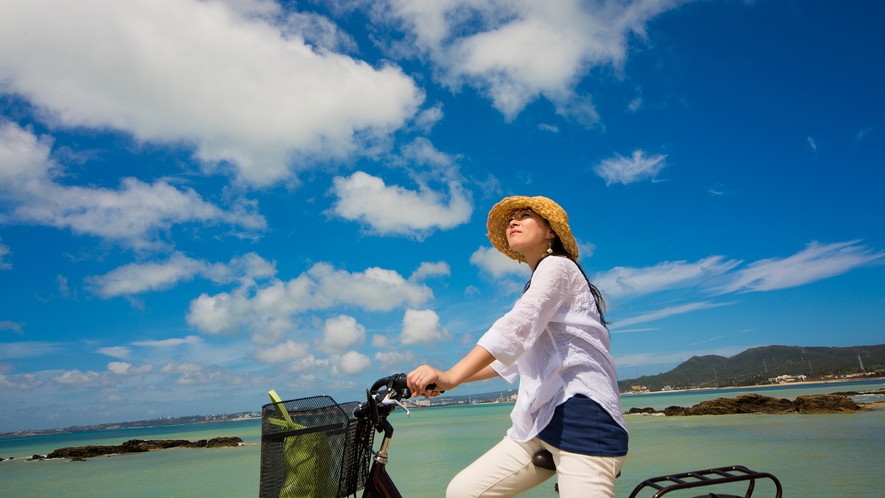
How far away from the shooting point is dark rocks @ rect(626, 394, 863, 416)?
18.3 metres

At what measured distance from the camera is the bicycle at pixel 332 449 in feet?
5.34

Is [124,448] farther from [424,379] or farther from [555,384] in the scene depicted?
[555,384]

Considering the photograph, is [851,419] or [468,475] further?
[851,419]

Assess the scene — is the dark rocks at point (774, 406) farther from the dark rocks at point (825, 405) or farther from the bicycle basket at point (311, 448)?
the bicycle basket at point (311, 448)

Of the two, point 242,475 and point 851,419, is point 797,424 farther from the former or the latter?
point 242,475

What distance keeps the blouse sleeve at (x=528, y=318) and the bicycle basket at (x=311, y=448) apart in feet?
1.81

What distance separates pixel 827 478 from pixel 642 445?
6440 mm

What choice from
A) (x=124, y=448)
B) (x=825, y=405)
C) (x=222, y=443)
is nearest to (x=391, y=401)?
(x=825, y=405)

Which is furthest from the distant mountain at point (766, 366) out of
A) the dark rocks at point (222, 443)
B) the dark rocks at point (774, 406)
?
the dark rocks at point (222, 443)

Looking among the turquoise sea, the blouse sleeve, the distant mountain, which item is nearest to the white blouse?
the blouse sleeve

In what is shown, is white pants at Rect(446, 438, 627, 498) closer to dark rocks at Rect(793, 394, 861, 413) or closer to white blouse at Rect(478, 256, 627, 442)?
white blouse at Rect(478, 256, 627, 442)

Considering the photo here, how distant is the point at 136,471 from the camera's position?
15.4 m

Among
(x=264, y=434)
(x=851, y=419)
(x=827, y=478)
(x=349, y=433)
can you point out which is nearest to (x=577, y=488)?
(x=349, y=433)

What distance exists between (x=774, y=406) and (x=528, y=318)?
23550 mm
